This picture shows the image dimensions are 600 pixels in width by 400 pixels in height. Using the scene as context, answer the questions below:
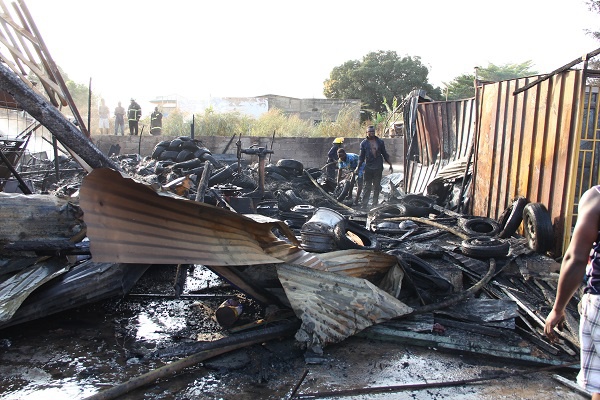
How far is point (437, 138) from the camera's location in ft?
35.5

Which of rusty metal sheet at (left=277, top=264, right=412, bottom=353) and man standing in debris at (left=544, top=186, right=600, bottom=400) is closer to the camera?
man standing in debris at (left=544, top=186, right=600, bottom=400)

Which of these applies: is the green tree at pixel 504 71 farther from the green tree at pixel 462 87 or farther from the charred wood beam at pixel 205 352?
the charred wood beam at pixel 205 352

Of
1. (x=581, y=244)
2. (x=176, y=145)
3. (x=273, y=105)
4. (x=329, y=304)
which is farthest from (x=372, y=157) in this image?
(x=273, y=105)

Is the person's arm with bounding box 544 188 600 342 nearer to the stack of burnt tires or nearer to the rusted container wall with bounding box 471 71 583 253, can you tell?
the rusted container wall with bounding box 471 71 583 253

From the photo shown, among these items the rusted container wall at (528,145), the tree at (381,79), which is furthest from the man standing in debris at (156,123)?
the tree at (381,79)

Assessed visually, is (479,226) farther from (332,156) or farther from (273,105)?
(273,105)

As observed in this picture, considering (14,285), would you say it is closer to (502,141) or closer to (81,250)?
(81,250)

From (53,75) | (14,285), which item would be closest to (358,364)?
(14,285)

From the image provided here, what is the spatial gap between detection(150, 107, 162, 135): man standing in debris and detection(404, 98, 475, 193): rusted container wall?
38.8 feet

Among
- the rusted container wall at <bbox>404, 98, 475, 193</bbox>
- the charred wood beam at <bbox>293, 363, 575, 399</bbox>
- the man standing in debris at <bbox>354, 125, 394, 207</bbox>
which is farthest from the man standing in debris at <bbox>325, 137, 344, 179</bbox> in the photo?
the charred wood beam at <bbox>293, 363, 575, 399</bbox>

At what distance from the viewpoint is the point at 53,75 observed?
576 centimetres

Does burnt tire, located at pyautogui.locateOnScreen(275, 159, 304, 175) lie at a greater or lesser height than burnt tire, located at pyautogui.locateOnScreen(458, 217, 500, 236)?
greater

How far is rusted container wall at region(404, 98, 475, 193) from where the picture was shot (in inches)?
384

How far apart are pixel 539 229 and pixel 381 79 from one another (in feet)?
97.2
